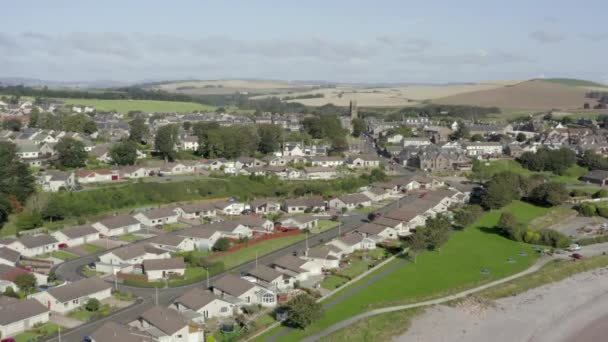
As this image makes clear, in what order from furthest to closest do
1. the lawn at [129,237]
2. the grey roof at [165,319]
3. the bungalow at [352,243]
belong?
the lawn at [129,237], the bungalow at [352,243], the grey roof at [165,319]

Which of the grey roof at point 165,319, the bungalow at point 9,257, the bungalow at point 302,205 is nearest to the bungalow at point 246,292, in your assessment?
the grey roof at point 165,319

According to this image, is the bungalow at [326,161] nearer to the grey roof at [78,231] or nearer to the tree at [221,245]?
the tree at [221,245]

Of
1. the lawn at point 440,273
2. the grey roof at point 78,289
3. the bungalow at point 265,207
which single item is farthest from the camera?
the bungalow at point 265,207

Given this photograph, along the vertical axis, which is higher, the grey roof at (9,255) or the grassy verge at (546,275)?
the grey roof at (9,255)

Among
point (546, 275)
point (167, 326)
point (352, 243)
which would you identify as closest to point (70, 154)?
point (352, 243)

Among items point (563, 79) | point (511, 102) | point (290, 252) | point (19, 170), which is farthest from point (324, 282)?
point (563, 79)

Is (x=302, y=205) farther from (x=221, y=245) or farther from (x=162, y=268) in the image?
(x=162, y=268)

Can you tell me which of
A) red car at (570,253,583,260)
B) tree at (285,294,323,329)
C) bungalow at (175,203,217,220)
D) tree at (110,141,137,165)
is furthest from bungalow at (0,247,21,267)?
red car at (570,253,583,260)
